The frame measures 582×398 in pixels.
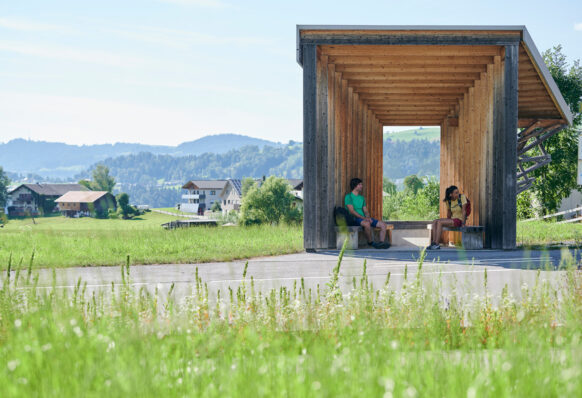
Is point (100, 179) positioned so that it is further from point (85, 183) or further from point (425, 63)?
point (425, 63)

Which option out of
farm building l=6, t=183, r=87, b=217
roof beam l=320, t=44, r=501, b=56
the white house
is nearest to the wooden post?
roof beam l=320, t=44, r=501, b=56

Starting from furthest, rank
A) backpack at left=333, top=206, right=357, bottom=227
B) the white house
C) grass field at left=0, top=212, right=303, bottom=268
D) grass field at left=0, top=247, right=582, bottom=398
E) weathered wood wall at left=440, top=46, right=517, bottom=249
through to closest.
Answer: the white house < backpack at left=333, top=206, right=357, bottom=227 < weathered wood wall at left=440, top=46, right=517, bottom=249 < grass field at left=0, top=212, right=303, bottom=268 < grass field at left=0, top=247, right=582, bottom=398

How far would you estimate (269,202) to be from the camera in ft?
204

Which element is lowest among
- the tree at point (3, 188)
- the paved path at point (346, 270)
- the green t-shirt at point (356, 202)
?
the paved path at point (346, 270)

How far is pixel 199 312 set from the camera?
4.42m

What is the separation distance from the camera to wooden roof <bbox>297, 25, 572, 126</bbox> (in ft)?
37.3

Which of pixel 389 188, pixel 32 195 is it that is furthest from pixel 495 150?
pixel 32 195

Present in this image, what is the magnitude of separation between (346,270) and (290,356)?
5.19m

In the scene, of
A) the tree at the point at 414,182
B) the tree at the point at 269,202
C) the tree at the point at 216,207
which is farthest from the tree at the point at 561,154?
the tree at the point at 216,207

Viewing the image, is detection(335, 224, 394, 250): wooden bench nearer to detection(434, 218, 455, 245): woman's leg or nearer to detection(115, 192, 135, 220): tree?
detection(434, 218, 455, 245): woman's leg

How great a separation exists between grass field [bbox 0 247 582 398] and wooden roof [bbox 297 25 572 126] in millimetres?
7962

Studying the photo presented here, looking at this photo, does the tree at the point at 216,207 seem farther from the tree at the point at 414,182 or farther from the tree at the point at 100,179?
the tree at the point at 414,182

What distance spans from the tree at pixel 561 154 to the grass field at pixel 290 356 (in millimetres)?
31059

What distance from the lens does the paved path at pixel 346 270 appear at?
7.20 metres
